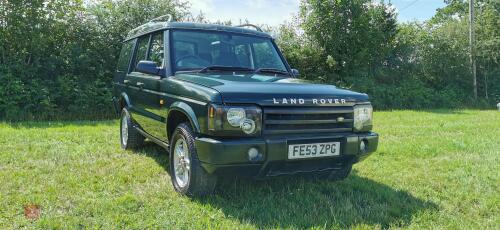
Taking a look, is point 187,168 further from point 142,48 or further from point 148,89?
point 142,48

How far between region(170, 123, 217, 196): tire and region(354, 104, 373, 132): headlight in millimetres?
1458

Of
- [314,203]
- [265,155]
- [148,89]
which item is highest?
[148,89]

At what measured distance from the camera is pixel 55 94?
10.7 meters

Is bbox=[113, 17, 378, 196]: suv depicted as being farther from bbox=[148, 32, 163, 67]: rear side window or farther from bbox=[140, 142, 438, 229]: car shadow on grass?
bbox=[140, 142, 438, 229]: car shadow on grass

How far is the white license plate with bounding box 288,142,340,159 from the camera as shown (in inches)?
136

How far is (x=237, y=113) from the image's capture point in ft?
10.8

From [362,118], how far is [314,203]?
0.95 metres

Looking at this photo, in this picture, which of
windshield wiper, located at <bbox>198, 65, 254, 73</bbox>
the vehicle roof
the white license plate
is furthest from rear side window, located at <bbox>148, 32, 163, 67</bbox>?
the white license plate

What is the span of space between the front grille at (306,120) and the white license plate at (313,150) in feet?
0.47

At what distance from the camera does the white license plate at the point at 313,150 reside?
3.44 metres

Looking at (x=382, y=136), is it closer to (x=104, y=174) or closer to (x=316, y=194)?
(x=316, y=194)

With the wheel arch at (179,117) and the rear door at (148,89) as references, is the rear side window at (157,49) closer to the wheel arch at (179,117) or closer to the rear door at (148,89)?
the rear door at (148,89)

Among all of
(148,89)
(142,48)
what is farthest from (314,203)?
(142,48)

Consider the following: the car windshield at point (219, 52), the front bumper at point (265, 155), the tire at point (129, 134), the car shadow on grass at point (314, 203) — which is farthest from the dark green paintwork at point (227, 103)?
the tire at point (129, 134)
